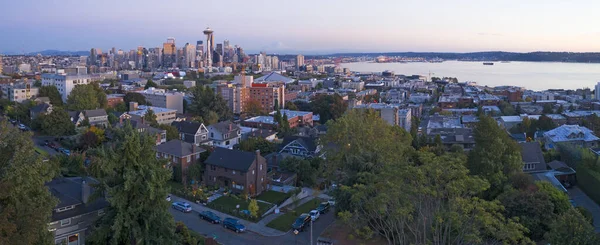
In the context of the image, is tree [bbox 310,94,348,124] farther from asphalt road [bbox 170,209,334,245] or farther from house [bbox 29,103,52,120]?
asphalt road [bbox 170,209,334,245]

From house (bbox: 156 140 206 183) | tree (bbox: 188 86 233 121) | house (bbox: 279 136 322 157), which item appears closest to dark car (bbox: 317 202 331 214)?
house (bbox: 156 140 206 183)

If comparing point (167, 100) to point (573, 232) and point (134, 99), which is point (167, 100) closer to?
point (134, 99)

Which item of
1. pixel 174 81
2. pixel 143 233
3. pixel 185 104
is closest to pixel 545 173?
pixel 143 233

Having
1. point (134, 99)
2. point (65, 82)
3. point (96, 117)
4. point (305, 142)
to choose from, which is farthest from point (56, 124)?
point (65, 82)

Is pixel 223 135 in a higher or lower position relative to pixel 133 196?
lower

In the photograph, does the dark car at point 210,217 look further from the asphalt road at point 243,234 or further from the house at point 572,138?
the house at point 572,138

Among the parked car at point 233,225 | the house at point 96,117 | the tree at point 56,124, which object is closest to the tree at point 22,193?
the parked car at point 233,225
